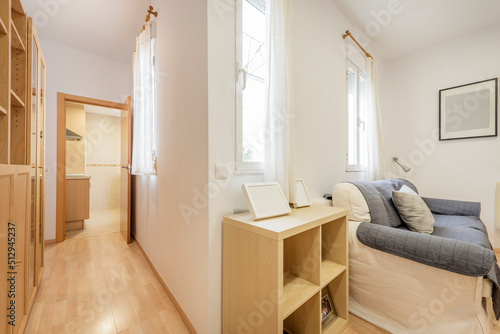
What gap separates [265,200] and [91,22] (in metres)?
2.97

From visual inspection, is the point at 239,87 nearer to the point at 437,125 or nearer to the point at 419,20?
the point at 419,20

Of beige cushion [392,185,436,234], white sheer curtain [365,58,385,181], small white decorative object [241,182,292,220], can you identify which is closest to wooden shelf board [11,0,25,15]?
small white decorative object [241,182,292,220]

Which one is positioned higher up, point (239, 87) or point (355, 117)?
point (355, 117)

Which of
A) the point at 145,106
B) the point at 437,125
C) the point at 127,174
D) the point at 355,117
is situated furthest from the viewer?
the point at 437,125

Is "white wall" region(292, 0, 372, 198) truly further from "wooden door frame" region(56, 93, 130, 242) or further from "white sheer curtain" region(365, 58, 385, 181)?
"wooden door frame" region(56, 93, 130, 242)

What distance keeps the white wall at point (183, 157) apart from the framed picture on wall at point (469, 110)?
11.5ft

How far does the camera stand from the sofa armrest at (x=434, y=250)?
41.1 inches

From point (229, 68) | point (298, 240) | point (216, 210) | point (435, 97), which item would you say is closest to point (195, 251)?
point (216, 210)

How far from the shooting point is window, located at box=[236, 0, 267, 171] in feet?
4.36

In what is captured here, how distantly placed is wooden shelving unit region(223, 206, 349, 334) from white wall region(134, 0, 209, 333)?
0.59 ft

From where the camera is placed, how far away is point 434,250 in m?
1.15

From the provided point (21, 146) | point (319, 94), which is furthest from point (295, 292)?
point (21, 146)

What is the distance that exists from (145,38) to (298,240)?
2286mm

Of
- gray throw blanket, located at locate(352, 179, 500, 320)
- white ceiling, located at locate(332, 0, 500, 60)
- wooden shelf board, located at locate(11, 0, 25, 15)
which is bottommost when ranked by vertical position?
gray throw blanket, located at locate(352, 179, 500, 320)
